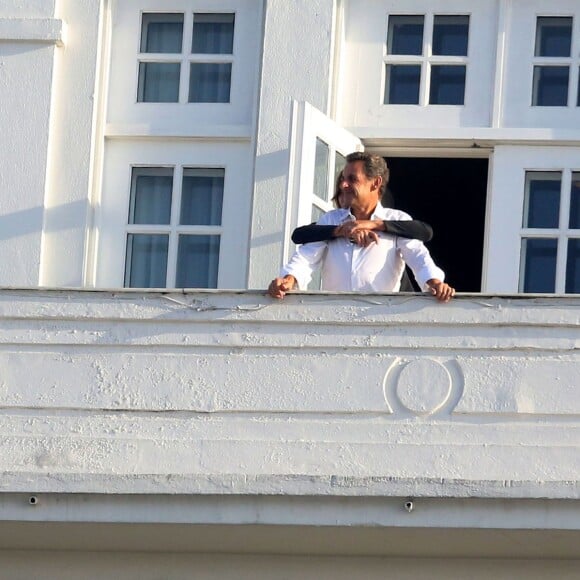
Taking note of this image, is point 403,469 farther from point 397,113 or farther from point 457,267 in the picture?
point 457,267

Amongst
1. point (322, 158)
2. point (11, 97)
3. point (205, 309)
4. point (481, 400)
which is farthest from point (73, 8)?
point (481, 400)

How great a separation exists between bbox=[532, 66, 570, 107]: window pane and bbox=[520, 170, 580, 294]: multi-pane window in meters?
0.47

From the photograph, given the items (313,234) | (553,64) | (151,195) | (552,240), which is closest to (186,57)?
(151,195)

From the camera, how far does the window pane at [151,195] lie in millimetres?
15336

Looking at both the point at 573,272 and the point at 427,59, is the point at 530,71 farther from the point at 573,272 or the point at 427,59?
the point at 573,272

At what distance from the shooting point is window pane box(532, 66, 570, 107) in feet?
49.9

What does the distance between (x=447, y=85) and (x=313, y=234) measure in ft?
9.31

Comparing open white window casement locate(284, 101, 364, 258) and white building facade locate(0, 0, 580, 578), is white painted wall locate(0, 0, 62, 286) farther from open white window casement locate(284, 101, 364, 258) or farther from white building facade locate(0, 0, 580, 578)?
open white window casement locate(284, 101, 364, 258)

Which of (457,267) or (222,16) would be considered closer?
(222,16)

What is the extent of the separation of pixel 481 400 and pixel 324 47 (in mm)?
3412

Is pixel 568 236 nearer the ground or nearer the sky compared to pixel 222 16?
nearer the ground

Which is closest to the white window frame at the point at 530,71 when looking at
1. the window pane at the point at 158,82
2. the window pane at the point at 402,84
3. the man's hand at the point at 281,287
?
the window pane at the point at 402,84

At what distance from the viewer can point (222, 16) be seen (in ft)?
50.9

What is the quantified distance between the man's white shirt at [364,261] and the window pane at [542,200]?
2.24 meters
